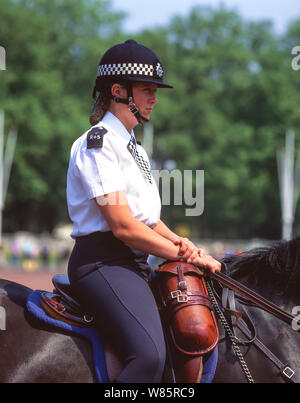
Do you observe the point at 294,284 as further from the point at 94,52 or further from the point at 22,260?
the point at 94,52

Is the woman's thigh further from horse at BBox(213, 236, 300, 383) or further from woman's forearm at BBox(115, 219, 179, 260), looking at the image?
horse at BBox(213, 236, 300, 383)

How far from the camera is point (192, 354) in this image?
3.36m

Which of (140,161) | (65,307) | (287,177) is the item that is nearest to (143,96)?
(140,161)

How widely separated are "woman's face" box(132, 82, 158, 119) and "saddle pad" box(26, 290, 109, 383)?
1.32 metres

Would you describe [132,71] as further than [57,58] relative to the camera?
No

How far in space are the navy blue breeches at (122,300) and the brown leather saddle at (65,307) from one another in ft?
0.22

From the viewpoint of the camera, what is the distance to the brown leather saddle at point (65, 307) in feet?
11.5

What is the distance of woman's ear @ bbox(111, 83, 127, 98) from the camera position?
3.64 meters

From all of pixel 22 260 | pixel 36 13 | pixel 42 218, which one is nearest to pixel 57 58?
pixel 36 13

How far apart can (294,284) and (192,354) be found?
1013 mm

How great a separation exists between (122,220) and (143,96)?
32.2 inches

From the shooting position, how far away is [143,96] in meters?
3.67

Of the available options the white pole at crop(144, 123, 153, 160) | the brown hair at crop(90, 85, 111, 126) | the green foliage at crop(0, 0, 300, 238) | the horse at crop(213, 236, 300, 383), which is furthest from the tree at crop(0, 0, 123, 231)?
the horse at crop(213, 236, 300, 383)

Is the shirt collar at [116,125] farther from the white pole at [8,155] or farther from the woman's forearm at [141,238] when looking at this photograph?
the white pole at [8,155]
